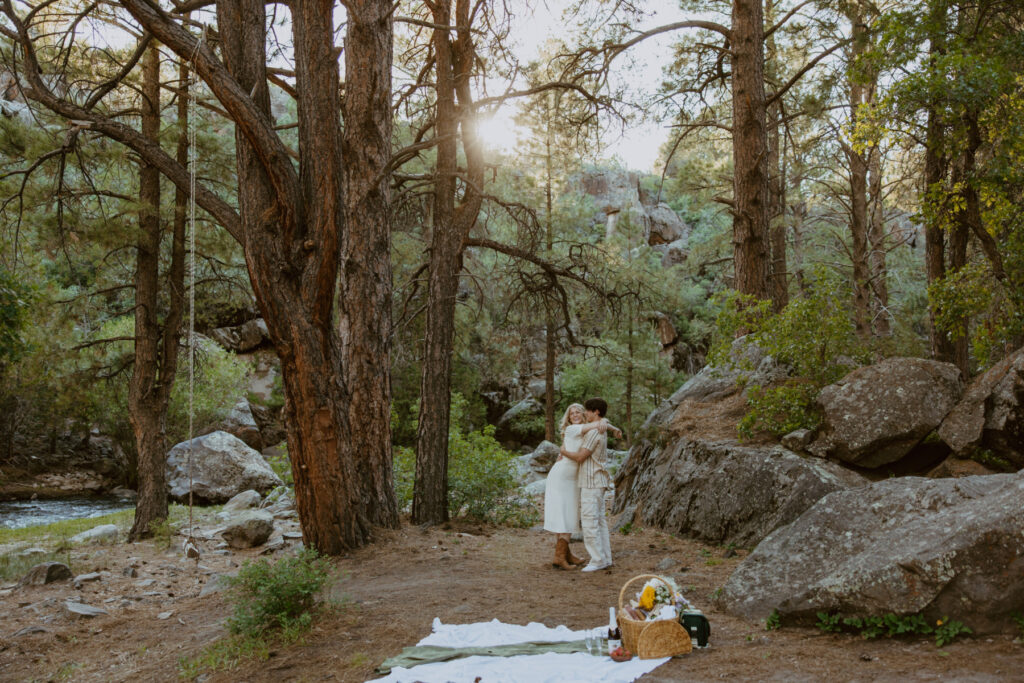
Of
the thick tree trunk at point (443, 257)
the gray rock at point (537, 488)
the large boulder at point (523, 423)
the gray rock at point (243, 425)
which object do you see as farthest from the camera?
the large boulder at point (523, 423)

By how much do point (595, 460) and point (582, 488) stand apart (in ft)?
1.01

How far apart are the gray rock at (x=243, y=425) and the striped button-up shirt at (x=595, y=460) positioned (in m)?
19.6

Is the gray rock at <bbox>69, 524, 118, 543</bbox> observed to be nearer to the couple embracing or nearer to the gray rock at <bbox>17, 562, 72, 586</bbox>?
the gray rock at <bbox>17, 562, 72, 586</bbox>

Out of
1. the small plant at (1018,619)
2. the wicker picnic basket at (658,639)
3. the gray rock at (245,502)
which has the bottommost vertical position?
the gray rock at (245,502)

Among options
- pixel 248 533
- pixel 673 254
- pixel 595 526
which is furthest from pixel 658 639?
pixel 673 254

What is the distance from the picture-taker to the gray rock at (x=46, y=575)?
7.75 metres

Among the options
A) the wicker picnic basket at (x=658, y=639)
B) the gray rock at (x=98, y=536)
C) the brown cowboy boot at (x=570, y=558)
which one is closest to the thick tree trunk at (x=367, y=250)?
the brown cowboy boot at (x=570, y=558)

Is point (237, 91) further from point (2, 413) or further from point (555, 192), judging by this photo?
point (2, 413)

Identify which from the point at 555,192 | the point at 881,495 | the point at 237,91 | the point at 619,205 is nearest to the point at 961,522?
the point at 881,495

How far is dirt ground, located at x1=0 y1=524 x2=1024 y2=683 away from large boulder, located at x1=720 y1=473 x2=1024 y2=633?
0.59 feet

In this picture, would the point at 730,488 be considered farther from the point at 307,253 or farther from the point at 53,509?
the point at 53,509

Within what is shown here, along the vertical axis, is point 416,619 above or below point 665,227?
below

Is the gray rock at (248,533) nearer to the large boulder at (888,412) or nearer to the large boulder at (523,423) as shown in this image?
the large boulder at (888,412)

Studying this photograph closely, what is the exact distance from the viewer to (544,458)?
63.9 ft
